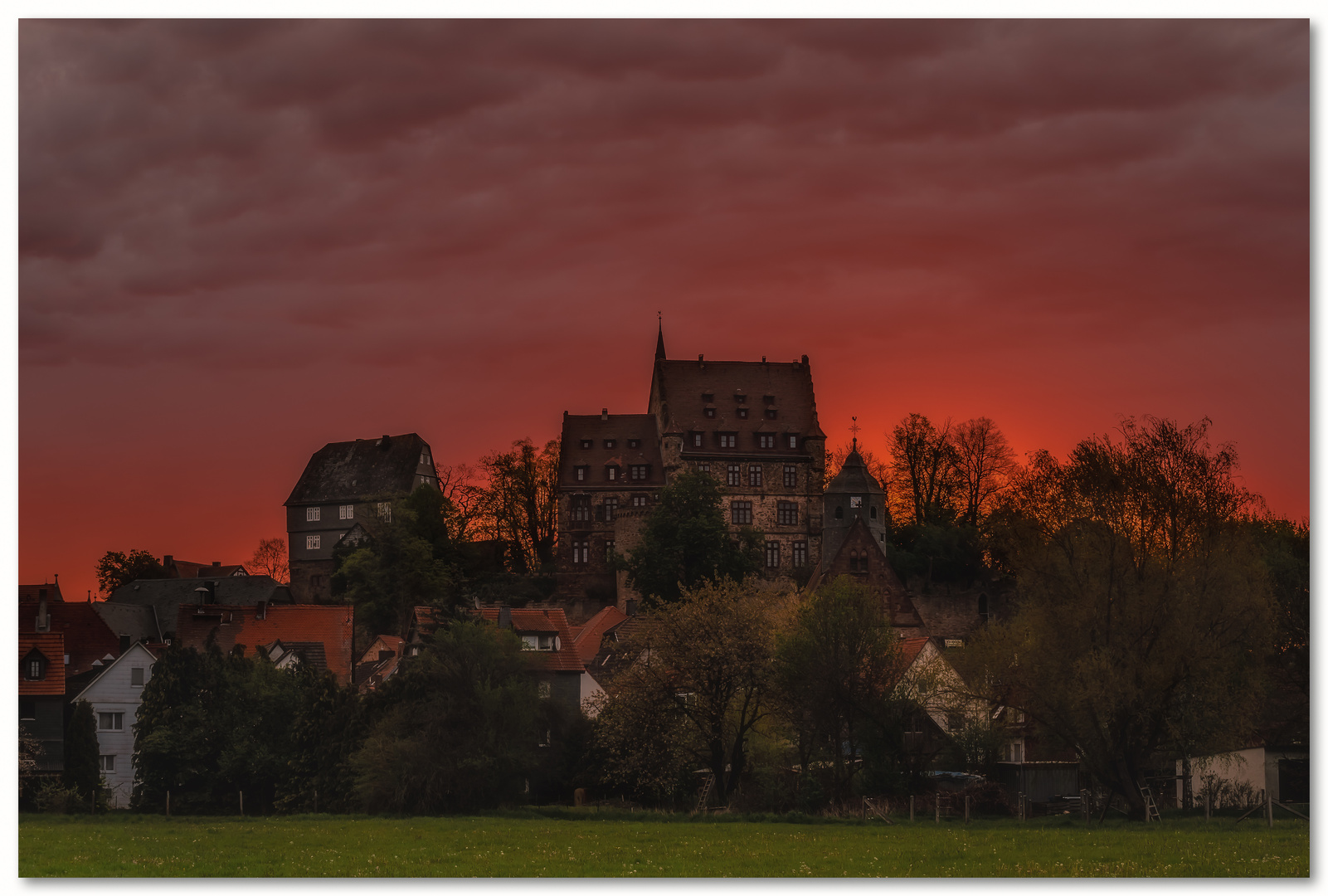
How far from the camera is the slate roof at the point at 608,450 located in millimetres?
65688

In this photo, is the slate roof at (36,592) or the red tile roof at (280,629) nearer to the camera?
the slate roof at (36,592)

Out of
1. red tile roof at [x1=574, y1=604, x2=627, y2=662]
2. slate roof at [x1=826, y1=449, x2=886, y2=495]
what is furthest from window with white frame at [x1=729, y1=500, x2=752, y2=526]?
red tile roof at [x1=574, y1=604, x2=627, y2=662]

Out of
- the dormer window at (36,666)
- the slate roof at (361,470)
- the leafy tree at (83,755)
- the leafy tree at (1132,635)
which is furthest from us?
the slate roof at (361,470)

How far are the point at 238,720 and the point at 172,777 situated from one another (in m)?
1.77

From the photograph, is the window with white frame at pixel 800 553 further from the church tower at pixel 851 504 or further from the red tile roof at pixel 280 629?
the red tile roof at pixel 280 629

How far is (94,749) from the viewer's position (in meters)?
33.8

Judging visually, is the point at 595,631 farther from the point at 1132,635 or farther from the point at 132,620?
the point at 1132,635

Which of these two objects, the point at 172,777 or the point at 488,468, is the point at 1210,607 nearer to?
the point at 172,777

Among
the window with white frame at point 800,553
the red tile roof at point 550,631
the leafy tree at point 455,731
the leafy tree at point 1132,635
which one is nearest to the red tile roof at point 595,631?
the red tile roof at point 550,631

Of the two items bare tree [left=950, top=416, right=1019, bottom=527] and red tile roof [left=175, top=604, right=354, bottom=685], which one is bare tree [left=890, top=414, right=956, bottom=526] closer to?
bare tree [left=950, top=416, right=1019, bottom=527]

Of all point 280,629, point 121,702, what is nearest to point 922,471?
point 280,629

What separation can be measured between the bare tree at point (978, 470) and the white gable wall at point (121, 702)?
34.0m

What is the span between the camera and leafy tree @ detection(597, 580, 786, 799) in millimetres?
31594

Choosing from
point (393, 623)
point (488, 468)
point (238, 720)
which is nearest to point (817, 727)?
point (238, 720)
